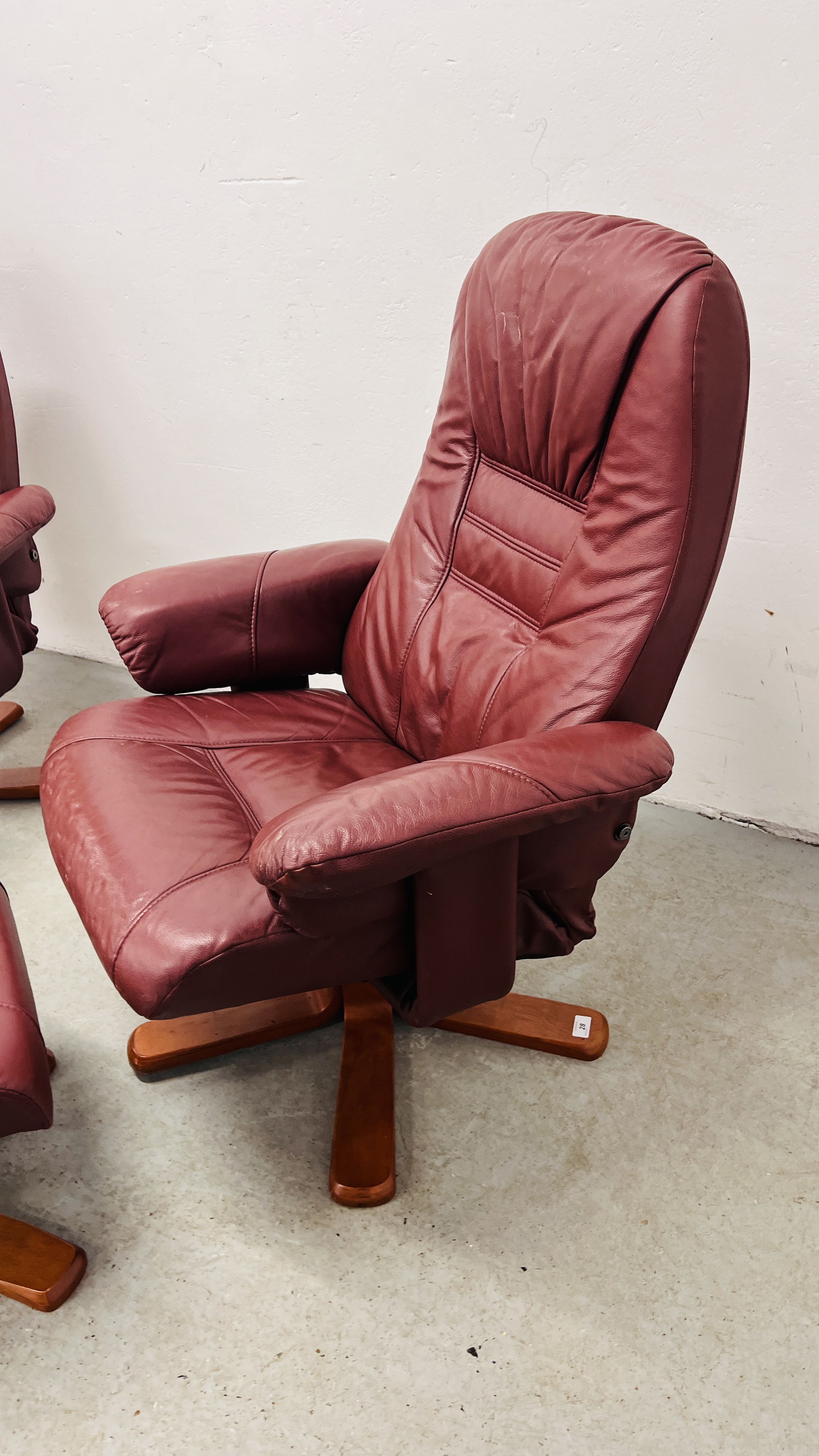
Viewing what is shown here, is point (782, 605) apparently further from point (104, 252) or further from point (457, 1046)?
point (104, 252)

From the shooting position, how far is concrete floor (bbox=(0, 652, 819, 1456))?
3.60ft

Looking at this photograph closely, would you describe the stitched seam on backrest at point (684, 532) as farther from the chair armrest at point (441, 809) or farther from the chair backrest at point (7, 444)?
the chair backrest at point (7, 444)

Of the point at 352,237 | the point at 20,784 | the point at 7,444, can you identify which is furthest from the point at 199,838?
the point at 352,237

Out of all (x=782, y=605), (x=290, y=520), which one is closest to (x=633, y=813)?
(x=782, y=605)

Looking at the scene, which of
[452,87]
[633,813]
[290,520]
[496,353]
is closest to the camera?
[633,813]

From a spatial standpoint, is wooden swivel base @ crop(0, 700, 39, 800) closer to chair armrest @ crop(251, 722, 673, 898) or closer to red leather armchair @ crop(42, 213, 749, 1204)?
red leather armchair @ crop(42, 213, 749, 1204)

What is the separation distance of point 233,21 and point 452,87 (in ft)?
1.59

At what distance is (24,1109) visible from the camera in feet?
3.39

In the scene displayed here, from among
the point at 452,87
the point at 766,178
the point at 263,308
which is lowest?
the point at 263,308

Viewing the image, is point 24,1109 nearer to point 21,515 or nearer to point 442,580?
point 442,580

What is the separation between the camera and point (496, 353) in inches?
53.9

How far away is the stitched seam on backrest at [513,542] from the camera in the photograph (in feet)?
4.34

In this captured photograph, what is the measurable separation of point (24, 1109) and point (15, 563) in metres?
1.15

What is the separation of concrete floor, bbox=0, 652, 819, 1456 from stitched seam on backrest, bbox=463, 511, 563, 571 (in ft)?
2.42
